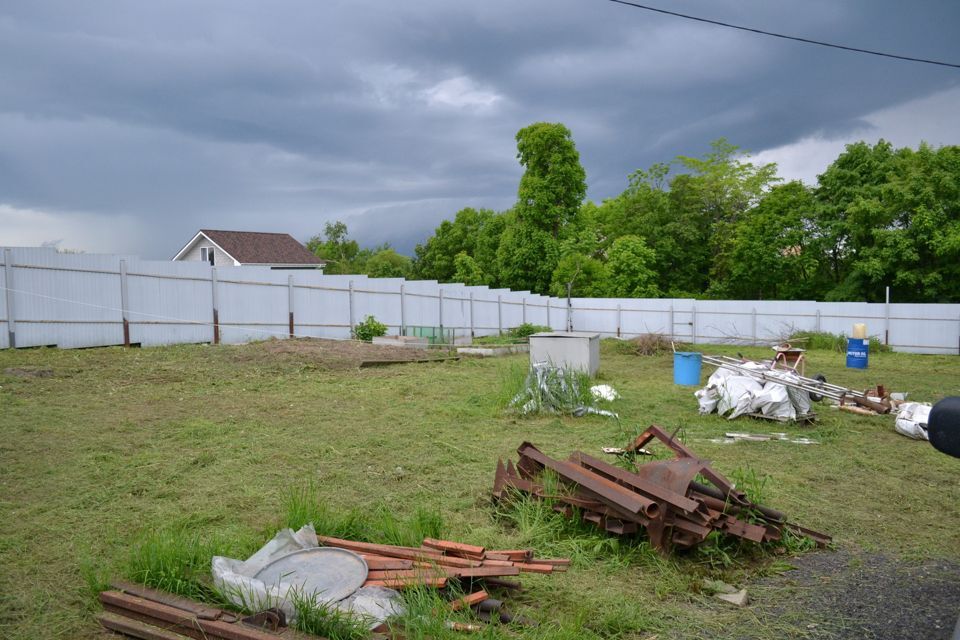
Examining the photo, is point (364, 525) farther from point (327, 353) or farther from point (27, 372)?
point (327, 353)

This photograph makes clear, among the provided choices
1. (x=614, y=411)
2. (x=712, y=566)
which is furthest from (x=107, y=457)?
Result: (x=614, y=411)

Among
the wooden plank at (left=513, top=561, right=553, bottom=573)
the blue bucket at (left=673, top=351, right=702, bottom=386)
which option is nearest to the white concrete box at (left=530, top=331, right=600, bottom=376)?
the blue bucket at (left=673, top=351, right=702, bottom=386)

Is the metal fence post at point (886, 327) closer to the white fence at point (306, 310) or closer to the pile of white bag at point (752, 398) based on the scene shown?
the white fence at point (306, 310)

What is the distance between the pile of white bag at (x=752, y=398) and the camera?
345 inches

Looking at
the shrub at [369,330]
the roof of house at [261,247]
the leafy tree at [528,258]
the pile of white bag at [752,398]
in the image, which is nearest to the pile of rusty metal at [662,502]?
the pile of white bag at [752,398]

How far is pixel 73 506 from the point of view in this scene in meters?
4.86

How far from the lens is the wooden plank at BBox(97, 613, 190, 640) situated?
9.71 feet

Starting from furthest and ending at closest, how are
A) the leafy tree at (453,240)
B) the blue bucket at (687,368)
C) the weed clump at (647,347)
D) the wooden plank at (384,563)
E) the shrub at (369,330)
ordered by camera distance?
1. the leafy tree at (453,240)
2. the weed clump at (647,347)
3. the shrub at (369,330)
4. the blue bucket at (687,368)
5. the wooden plank at (384,563)

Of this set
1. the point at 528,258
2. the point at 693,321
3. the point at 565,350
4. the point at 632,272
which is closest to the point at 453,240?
the point at 528,258

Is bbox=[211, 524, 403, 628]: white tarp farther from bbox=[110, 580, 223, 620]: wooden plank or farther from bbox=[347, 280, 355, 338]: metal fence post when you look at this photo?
bbox=[347, 280, 355, 338]: metal fence post

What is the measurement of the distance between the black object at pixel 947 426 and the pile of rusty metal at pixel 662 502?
2.93m

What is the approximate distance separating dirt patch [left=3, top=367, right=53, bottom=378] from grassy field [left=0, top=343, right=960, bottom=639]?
28 millimetres

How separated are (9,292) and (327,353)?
612cm

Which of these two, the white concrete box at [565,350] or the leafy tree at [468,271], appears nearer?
the white concrete box at [565,350]
